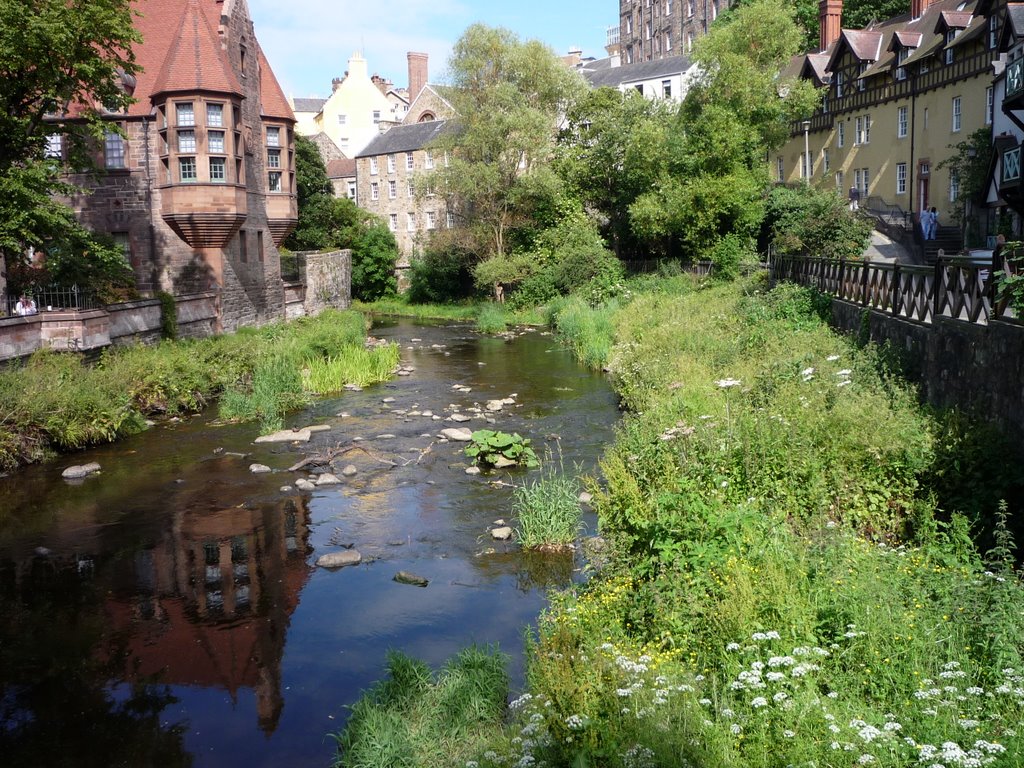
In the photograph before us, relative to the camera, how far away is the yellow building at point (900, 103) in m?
35.7

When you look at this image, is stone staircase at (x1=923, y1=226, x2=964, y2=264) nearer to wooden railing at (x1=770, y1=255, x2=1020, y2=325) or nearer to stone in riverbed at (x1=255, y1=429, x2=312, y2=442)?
wooden railing at (x1=770, y1=255, x2=1020, y2=325)

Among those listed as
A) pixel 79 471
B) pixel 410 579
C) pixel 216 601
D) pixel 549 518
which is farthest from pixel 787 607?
pixel 79 471

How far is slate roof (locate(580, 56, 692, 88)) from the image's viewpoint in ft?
194

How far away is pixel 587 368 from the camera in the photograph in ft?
86.5

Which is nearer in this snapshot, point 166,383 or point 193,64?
point 166,383

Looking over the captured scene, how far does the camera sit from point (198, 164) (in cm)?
2705

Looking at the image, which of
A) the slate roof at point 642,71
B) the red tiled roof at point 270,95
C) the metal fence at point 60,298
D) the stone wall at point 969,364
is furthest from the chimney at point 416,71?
the stone wall at point 969,364

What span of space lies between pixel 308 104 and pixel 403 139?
32.7 m

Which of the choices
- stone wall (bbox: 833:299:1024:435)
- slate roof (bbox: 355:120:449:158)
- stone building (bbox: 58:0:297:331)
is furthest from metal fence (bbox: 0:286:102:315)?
slate roof (bbox: 355:120:449:158)

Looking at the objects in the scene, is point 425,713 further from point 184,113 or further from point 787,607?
point 184,113

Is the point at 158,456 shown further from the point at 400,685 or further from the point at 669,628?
the point at 669,628

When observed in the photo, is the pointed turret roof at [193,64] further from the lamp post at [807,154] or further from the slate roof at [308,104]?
the slate roof at [308,104]

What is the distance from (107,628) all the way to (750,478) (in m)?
7.58

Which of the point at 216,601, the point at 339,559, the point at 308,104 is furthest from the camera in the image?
the point at 308,104
